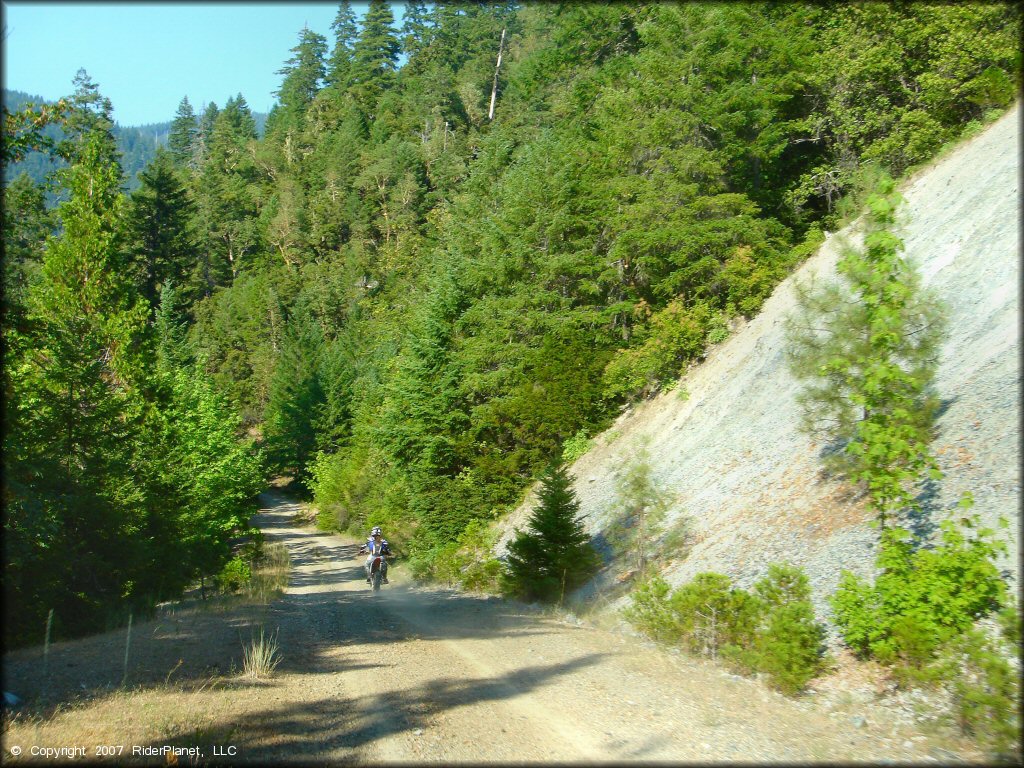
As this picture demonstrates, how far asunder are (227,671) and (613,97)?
26529mm

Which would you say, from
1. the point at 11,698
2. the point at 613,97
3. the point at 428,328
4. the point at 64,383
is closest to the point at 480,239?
the point at 428,328

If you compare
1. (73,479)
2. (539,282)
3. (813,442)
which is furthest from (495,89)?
(813,442)

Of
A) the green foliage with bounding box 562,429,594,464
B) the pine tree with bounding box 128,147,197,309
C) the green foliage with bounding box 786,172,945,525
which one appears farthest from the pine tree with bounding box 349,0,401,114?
the green foliage with bounding box 786,172,945,525

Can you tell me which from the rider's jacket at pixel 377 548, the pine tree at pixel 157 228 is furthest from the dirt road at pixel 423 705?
the pine tree at pixel 157 228

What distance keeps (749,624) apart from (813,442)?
301 inches

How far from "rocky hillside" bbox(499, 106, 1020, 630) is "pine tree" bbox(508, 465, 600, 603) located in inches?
28.2

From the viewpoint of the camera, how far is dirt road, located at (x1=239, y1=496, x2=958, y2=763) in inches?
255

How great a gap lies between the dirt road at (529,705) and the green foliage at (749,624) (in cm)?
30

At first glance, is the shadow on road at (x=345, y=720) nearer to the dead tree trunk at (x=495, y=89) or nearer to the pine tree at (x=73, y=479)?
the pine tree at (x=73, y=479)

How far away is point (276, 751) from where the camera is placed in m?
6.59

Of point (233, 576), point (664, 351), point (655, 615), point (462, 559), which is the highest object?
point (664, 351)

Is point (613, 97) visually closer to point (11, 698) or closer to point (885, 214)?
point (885, 214)

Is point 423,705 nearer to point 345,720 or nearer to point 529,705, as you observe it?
point 345,720

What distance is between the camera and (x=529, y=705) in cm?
790
